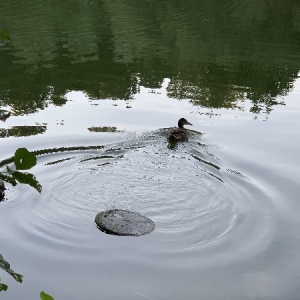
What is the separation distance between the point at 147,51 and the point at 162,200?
40.9ft

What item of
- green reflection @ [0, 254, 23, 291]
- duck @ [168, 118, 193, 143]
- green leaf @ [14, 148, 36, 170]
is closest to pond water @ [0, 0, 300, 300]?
green reflection @ [0, 254, 23, 291]

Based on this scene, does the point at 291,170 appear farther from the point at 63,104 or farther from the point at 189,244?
the point at 63,104

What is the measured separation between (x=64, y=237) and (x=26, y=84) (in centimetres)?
871

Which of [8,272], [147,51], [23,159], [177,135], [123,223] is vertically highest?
[23,159]

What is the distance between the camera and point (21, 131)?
37.3 ft

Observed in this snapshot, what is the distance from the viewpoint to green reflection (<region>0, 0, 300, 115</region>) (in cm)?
1515

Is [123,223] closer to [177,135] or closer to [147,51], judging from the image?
[177,135]

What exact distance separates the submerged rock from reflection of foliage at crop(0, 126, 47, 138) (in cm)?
401

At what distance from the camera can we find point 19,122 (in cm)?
1200

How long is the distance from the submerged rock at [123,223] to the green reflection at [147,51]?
5.93 meters

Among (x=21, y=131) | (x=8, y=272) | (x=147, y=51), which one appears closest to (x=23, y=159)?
(x=8, y=272)

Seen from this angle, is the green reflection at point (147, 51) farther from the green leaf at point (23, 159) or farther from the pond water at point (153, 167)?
the green leaf at point (23, 159)

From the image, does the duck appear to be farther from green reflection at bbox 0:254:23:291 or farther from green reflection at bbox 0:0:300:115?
green reflection at bbox 0:254:23:291

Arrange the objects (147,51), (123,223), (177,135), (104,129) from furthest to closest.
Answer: (147,51)
(104,129)
(177,135)
(123,223)
